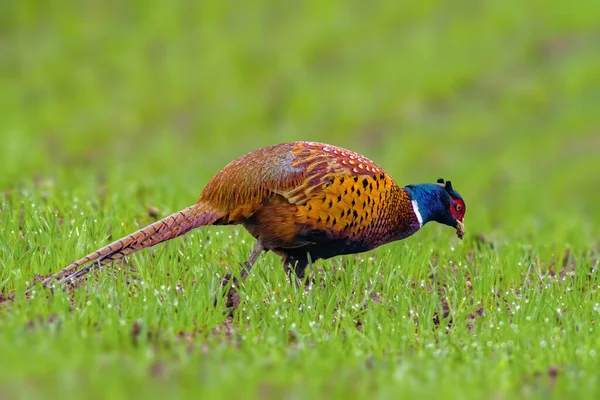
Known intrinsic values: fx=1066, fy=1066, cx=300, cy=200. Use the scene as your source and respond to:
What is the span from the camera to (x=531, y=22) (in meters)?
17.9

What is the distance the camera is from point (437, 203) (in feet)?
23.7

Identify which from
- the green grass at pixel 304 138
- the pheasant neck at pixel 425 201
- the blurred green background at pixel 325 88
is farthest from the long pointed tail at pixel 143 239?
the blurred green background at pixel 325 88

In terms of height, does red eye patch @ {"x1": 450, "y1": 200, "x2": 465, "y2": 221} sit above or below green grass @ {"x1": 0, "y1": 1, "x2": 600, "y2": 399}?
above

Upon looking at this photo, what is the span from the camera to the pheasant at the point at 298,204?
6516 mm

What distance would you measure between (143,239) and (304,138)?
8.74 meters

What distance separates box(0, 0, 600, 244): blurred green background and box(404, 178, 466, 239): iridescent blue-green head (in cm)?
508

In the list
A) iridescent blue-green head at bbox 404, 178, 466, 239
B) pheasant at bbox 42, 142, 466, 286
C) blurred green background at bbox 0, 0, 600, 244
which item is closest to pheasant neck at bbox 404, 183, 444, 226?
iridescent blue-green head at bbox 404, 178, 466, 239

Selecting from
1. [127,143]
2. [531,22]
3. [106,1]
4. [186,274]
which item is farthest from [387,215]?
[106,1]

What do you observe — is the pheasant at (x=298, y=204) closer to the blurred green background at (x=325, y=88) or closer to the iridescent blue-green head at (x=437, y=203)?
the iridescent blue-green head at (x=437, y=203)

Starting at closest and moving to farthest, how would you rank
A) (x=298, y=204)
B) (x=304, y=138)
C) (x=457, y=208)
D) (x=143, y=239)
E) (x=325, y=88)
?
(x=143, y=239)
(x=298, y=204)
(x=457, y=208)
(x=304, y=138)
(x=325, y=88)

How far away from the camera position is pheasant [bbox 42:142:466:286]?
6.52 metres

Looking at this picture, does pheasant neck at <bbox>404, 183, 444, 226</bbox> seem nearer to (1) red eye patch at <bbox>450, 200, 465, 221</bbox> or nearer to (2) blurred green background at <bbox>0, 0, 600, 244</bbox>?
(1) red eye patch at <bbox>450, 200, 465, 221</bbox>

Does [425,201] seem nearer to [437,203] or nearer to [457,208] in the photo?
[437,203]

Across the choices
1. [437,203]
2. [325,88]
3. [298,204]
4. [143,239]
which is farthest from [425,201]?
[325,88]
